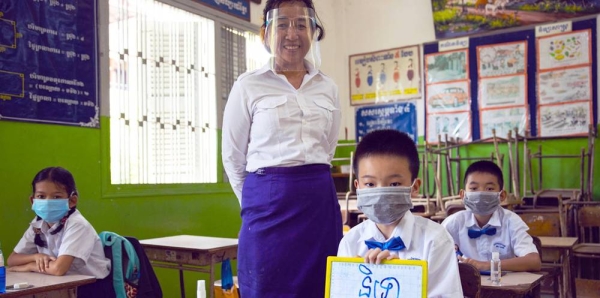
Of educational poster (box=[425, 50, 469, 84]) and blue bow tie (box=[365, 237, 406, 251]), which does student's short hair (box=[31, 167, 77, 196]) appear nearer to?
blue bow tie (box=[365, 237, 406, 251])

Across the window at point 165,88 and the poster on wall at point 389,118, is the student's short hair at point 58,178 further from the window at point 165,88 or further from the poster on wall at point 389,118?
the poster on wall at point 389,118

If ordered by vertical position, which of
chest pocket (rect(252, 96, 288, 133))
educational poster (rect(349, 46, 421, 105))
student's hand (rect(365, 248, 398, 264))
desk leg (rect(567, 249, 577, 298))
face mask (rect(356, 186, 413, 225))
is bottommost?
desk leg (rect(567, 249, 577, 298))

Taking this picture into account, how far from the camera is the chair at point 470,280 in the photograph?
191cm

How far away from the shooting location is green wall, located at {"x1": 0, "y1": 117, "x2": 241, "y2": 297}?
3369 mm

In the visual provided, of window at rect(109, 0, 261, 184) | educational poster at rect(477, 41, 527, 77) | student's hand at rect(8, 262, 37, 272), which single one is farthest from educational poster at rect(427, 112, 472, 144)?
student's hand at rect(8, 262, 37, 272)

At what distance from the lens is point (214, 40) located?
5043 millimetres

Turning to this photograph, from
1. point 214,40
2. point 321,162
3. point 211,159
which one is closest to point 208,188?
point 211,159

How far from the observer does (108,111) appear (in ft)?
13.1

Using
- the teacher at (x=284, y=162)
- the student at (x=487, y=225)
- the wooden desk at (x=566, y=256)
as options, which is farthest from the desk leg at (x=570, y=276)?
the teacher at (x=284, y=162)

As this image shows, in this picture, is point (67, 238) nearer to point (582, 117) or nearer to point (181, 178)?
point (181, 178)

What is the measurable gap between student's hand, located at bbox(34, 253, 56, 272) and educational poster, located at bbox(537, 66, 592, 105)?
16.3ft

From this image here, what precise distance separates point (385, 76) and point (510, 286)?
4884 millimetres

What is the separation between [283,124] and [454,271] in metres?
0.80

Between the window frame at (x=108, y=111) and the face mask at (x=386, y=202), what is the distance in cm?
282
